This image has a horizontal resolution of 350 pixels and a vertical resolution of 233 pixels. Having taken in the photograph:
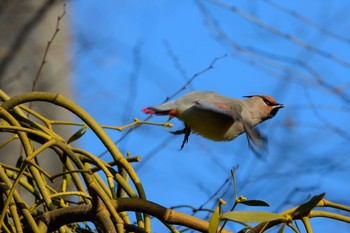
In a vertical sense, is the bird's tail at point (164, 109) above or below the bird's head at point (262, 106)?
below

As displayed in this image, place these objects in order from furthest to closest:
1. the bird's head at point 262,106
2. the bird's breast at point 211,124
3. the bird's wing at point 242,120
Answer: the bird's head at point 262,106
the bird's breast at point 211,124
the bird's wing at point 242,120

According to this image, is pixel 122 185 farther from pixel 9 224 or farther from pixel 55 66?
pixel 55 66

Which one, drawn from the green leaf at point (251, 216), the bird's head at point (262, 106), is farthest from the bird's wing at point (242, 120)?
the green leaf at point (251, 216)

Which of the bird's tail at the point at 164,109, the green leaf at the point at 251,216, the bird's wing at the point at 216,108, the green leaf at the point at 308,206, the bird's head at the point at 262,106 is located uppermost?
the bird's head at the point at 262,106

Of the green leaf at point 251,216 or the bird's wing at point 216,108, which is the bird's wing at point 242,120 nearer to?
Result: the bird's wing at point 216,108

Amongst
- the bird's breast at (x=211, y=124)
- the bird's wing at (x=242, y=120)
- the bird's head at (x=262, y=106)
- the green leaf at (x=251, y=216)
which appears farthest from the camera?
the bird's head at (x=262, y=106)

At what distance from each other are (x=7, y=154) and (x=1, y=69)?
391mm

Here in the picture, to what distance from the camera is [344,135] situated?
318cm

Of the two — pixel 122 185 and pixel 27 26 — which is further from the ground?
pixel 27 26

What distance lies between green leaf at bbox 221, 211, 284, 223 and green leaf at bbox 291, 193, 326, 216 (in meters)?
0.03

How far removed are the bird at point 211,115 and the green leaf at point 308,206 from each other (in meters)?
0.51

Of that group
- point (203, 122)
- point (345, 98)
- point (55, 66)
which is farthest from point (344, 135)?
point (203, 122)

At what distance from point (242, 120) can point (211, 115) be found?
2.7 inches

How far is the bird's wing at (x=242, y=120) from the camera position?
5.18ft
